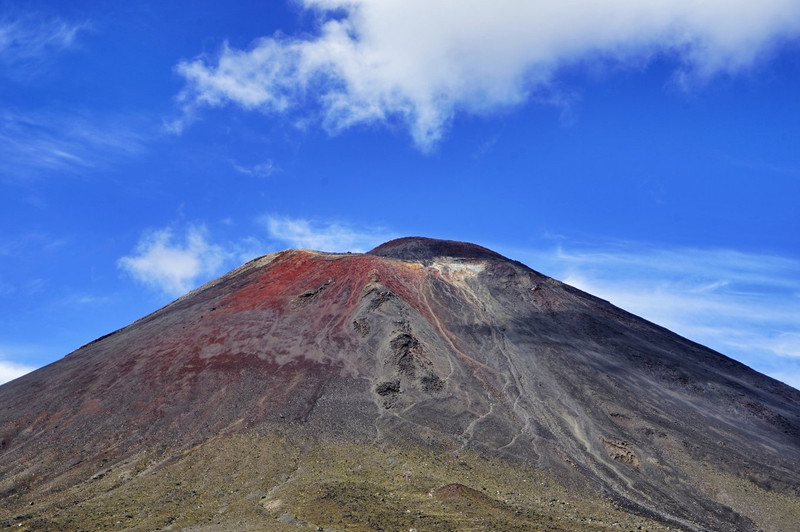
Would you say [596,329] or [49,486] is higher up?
[596,329]

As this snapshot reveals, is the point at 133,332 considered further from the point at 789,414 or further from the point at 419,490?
the point at 789,414

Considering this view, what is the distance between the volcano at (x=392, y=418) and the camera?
35.4 metres

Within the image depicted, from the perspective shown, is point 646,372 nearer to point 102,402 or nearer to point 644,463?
point 644,463

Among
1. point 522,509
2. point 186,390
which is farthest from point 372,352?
point 522,509

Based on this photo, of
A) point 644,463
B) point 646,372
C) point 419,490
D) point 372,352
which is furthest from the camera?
point 646,372

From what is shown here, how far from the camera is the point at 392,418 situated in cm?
4591

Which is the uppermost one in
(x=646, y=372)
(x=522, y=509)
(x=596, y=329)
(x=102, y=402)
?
(x=596, y=329)

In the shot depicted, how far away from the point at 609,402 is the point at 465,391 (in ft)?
35.7

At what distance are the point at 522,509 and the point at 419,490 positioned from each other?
206 inches

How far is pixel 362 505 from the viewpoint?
33031 mm

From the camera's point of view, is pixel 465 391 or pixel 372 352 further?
pixel 372 352

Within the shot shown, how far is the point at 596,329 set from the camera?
208 ft

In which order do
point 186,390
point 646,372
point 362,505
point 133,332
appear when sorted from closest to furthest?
1. point 362,505
2. point 186,390
3. point 646,372
4. point 133,332

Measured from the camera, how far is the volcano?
35375 mm
